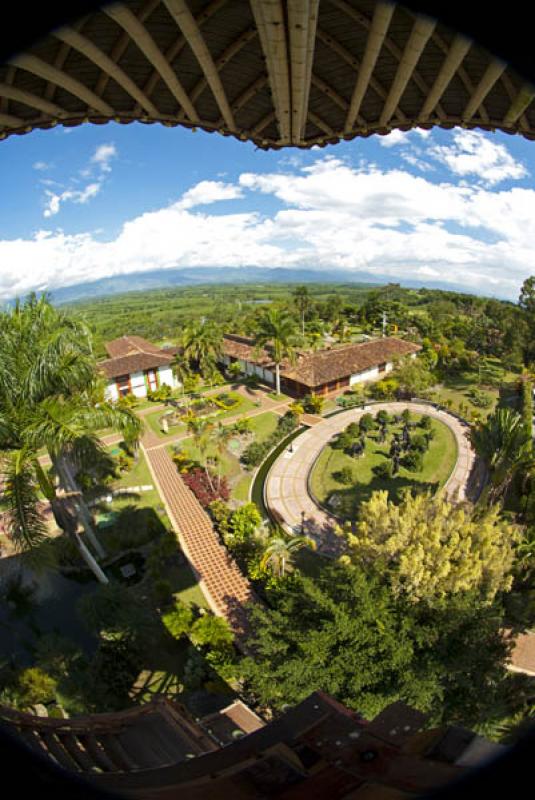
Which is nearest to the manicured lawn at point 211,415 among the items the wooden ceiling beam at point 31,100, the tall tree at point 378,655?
the tall tree at point 378,655

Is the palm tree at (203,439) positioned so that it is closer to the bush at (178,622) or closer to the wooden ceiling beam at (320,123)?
the bush at (178,622)

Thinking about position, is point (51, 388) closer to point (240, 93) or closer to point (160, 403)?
point (240, 93)

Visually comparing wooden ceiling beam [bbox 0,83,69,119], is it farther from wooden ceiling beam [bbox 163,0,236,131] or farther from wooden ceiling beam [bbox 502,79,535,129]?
wooden ceiling beam [bbox 502,79,535,129]

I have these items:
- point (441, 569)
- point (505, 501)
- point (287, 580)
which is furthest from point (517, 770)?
point (505, 501)

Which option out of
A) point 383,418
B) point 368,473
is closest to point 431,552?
point 368,473

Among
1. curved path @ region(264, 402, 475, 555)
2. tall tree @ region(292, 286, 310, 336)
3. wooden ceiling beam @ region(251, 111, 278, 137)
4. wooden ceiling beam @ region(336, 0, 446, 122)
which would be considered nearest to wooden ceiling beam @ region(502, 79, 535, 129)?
wooden ceiling beam @ region(336, 0, 446, 122)

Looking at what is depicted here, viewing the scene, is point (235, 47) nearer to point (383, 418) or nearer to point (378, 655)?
point (378, 655)

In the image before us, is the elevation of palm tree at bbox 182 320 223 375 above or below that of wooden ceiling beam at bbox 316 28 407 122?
below
